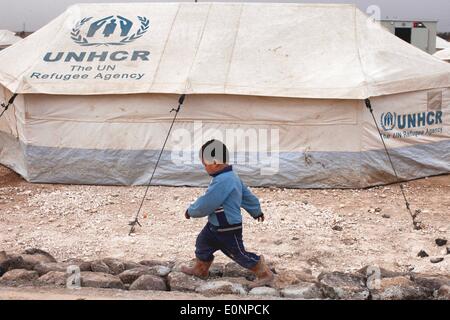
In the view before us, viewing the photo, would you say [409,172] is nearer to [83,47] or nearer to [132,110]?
[132,110]

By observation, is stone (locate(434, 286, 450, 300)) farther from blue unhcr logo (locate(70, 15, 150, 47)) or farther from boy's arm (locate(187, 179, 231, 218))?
blue unhcr logo (locate(70, 15, 150, 47))

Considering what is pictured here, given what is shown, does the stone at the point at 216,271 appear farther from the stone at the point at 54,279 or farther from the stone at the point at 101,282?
the stone at the point at 54,279

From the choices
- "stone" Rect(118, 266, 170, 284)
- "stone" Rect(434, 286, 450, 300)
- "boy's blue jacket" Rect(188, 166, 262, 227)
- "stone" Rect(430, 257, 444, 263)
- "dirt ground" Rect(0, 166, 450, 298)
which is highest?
Result: "boy's blue jacket" Rect(188, 166, 262, 227)

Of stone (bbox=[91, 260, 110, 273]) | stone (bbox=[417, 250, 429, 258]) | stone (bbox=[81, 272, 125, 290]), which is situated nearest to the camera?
stone (bbox=[81, 272, 125, 290])

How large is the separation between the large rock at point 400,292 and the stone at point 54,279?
7.34 ft

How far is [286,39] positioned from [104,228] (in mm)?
3960

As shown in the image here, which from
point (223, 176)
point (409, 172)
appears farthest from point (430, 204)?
point (223, 176)

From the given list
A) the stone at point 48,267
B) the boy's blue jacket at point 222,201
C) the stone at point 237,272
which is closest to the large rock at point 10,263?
the stone at point 48,267

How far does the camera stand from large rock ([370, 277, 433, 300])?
14.4 feet

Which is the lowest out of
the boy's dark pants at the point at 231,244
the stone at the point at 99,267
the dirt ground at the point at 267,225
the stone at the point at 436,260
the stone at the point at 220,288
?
the dirt ground at the point at 267,225

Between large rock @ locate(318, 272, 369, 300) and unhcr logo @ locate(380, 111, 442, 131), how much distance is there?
4350 mm

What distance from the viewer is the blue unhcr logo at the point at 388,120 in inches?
344

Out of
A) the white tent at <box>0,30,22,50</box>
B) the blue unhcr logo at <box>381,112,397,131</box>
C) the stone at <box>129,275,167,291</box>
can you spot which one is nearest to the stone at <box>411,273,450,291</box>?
the stone at <box>129,275,167,291</box>
